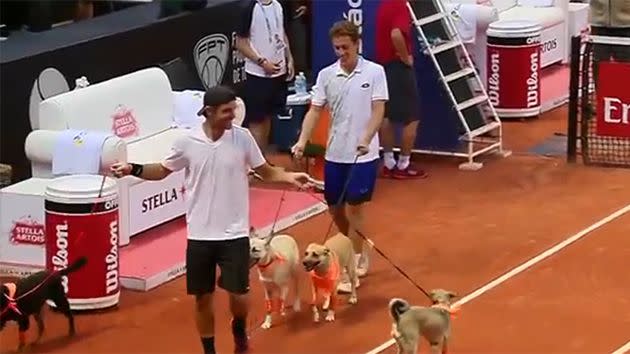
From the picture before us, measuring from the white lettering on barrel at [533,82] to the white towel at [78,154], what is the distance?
6.80 m

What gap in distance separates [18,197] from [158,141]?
1.83m

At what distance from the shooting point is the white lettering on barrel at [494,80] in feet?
58.9

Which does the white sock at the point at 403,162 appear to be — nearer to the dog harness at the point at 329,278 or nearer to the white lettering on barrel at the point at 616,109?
the white lettering on barrel at the point at 616,109

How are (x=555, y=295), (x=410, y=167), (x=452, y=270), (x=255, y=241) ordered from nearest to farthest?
1. (x=255, y=241)
2. (x=555, y=295)
3. (x=452, y=270)
4. (x=410, y=167)

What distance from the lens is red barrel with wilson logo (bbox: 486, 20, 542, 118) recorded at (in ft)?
58.3

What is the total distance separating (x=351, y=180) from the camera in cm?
1170

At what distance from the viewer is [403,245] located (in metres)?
13.2

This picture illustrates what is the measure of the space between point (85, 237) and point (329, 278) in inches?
71.8

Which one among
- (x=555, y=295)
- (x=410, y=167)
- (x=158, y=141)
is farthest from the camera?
(x=410, y=167)

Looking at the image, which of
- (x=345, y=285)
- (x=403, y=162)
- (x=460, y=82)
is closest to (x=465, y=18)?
(x=460, y=82)

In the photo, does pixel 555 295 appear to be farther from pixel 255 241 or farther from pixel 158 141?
pixel 158 141

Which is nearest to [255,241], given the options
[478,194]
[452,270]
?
[452,270]

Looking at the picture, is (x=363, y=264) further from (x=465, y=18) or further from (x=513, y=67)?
(x=513, y=67)

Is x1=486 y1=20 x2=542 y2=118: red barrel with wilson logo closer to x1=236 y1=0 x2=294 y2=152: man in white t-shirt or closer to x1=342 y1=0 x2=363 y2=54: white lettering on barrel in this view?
x1=342 y1=0 x2=363 y2=54: white lettering on barrel
